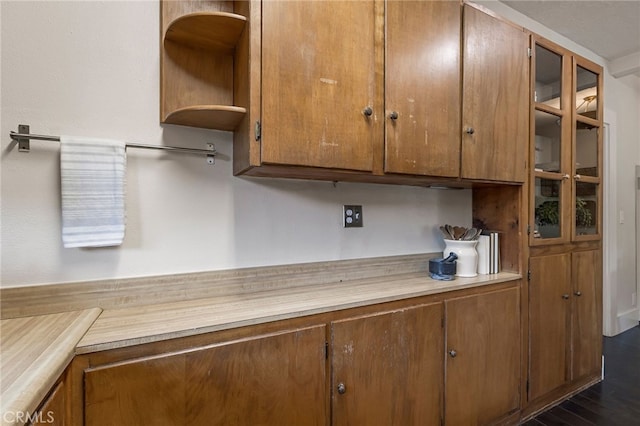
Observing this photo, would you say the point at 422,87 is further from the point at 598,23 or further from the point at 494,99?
the point at 598,23

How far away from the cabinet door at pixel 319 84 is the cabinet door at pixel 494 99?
0.60m

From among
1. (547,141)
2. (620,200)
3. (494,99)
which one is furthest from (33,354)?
(620,200)

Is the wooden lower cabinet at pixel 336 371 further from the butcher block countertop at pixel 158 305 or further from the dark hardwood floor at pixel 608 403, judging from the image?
the dark hardwood floor at pixel 608 403

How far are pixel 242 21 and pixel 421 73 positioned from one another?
2.72 ft

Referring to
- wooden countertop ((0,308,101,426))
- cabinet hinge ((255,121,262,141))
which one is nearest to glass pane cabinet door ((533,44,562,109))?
cabinet hinge ((255,121,262,141))

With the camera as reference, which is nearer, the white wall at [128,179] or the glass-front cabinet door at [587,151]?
the white wall at [128,179]

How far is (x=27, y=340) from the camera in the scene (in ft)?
2.83

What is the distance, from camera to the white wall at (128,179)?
3.57 ft

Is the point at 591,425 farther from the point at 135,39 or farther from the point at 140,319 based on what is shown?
the point at 135,39

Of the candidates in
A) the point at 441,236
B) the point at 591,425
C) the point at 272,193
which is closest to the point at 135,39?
the point at 272,193

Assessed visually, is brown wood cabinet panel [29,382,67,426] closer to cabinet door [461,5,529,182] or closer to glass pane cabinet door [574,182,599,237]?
cabinet door [461,5,529,182]

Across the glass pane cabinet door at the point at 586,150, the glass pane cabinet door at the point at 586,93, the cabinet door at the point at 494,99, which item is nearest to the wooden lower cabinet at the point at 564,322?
the glass pane cabinet door at the point at 586,150

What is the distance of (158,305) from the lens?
1.22m

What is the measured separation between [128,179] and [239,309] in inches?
26.7
